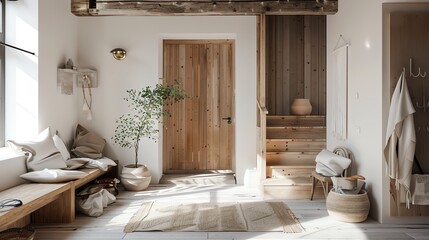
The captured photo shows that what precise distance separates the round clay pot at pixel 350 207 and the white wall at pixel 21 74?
3.51 m

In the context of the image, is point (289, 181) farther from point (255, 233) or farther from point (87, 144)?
point (87, 144)

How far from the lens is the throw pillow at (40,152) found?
4.16m

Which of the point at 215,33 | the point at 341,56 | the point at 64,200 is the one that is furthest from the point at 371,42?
the point at 64,200

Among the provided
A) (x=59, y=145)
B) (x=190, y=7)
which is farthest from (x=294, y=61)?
(x=59, y=145)

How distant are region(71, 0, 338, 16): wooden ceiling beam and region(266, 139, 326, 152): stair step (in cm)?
184

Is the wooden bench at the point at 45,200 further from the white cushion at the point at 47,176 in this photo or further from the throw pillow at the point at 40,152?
the throw pillow at the point at 40,152

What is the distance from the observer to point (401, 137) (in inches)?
149

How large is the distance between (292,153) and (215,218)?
1.97 meters

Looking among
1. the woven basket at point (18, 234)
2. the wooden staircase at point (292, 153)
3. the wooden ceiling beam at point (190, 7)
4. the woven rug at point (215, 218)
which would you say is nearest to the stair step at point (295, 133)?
the wooden staircase at point (292, 153)

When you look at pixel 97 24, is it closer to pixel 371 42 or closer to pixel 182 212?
pixel 182 212

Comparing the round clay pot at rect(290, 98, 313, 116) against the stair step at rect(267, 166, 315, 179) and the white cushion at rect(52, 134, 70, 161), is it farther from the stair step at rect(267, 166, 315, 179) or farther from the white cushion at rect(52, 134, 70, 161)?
the white cushion at rect(52, 134, 70, 161)

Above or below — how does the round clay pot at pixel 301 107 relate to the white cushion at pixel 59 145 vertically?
above

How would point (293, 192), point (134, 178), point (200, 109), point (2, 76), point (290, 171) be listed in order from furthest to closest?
point (200, 109) < point (134, 178) < point (290, 171) < point (293, 192) < point (2, 76)

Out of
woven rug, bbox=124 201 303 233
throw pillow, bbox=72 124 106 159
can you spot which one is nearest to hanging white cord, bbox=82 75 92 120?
throw pillow, bbox=72 124 106 159
